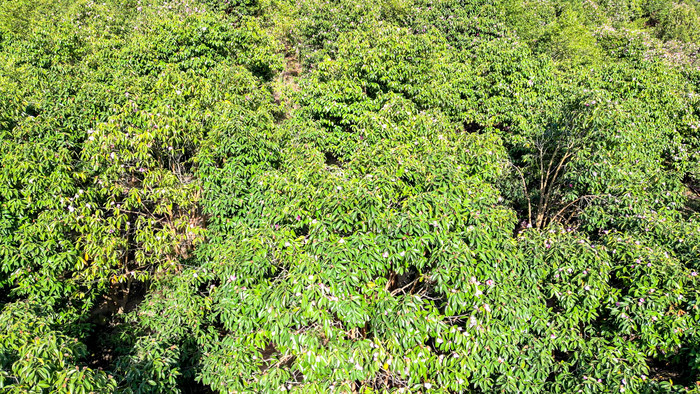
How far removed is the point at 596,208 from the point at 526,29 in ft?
65.1

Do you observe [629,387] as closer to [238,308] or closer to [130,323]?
[238,308]

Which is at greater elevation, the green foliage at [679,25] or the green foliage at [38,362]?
the green foliage at [679,25]

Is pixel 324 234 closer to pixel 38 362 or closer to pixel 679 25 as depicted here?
pixel 38 362

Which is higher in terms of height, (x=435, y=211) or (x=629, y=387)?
(x=435, y=211)

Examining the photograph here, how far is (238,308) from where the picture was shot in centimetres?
512

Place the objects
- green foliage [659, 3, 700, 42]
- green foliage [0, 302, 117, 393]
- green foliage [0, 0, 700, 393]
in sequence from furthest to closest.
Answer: green foliage [659, 3, 700, 42], green foliage [0, 0, 700, 393], green foliage [0, 302, 117, 393]

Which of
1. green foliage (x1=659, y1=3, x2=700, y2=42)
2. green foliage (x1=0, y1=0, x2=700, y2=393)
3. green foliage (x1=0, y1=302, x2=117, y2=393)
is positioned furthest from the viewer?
green foliage (x1=659, y1=3, x2=700, y2=42)

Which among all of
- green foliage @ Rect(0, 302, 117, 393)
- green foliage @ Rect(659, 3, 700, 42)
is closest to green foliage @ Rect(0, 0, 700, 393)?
green foliage @ Rect(0, 302, 117, 393)

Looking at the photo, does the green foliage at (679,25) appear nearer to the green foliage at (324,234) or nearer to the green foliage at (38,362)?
the green foliage at (324,234)

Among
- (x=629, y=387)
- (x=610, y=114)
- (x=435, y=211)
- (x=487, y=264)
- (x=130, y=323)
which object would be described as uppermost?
(x=610, y=114)

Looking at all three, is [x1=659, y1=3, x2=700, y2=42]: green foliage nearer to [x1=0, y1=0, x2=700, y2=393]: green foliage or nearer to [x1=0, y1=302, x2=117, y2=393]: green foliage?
[x1=0, y1=0, x2=700, y2=393]: green foliage

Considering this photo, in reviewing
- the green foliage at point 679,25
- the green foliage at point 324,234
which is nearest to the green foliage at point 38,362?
the green foliage at point 324,234

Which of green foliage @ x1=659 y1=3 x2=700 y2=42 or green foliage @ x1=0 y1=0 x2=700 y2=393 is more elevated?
green foliage @ x1=659 y1=3 x2=700 y2=42

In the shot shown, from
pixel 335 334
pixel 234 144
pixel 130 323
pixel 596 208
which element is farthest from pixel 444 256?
pixel 130 323
